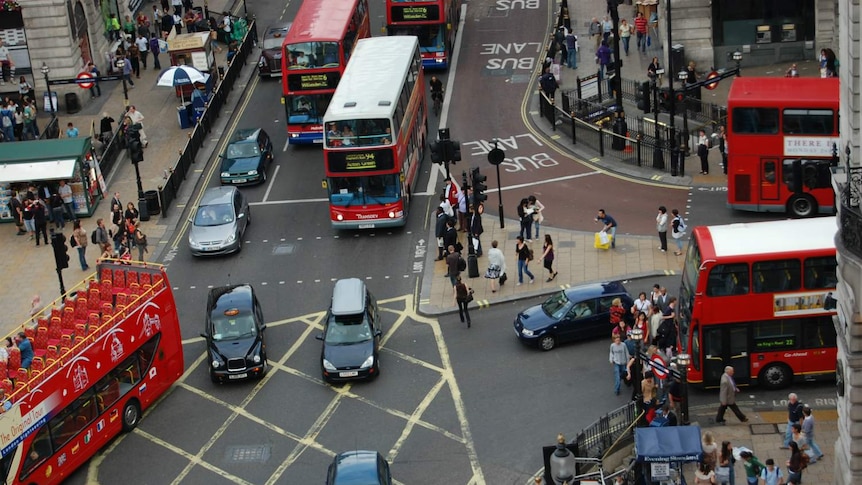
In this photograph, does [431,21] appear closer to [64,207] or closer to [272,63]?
[272,63]

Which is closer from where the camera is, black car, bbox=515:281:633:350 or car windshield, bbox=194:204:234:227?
black car, bbox=515:281:633:350

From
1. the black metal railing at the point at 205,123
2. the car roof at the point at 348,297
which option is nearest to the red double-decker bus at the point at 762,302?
the car roof at the point at 348,297

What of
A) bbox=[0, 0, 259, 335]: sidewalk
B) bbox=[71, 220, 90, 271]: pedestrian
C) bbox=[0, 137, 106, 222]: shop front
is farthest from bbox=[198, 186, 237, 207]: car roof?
bbox=[0, 137, 106, 222]: shop front

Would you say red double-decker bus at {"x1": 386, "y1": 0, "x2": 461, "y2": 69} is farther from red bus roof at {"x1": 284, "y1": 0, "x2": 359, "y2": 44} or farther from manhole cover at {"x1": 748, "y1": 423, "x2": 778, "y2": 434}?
manhole cover at {"x1": 748, "y1": 423, "x2": 778, "y2": 434}

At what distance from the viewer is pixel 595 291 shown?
41500 millimetres

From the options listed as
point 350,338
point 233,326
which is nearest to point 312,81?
point 233,326

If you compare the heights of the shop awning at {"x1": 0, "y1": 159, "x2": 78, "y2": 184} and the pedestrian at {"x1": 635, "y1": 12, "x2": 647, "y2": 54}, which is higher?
the pedestrian at {"x1": 635, "y1": 12, "x2": 647, "y2": 54}

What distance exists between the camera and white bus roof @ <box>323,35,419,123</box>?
50.1m

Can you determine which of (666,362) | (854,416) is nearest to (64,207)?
(666,362)

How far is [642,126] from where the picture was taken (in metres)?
56.6

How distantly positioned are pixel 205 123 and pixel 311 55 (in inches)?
248

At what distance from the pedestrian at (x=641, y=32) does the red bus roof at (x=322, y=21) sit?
498 inches

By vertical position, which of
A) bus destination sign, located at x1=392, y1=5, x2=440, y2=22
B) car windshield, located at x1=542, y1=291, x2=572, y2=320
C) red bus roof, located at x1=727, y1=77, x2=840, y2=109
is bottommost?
car windshield, located at x1=542, y1=291, x2=572, y2=320

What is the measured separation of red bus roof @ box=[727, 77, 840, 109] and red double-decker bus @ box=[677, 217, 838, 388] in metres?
9.89
